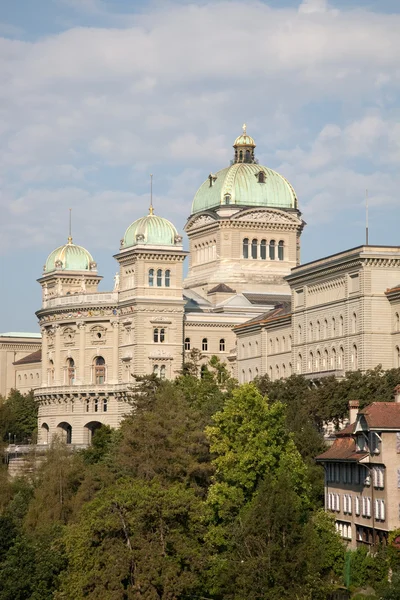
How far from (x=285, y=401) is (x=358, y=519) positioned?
41.1 meters

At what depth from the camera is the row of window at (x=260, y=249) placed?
195m

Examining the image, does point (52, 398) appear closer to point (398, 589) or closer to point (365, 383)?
point (365, 383)

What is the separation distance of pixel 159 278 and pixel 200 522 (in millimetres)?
84047

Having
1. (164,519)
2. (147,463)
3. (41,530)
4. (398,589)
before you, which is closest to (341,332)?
(147,463)

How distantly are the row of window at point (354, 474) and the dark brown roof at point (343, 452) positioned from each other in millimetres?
513

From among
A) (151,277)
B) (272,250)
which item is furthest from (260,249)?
(151,277)

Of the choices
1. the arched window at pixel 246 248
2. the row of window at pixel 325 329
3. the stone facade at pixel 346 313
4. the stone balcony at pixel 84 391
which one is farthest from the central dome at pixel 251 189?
the row of window at pixel 325 329

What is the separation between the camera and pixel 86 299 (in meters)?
182

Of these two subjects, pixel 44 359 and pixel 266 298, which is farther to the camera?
pixel 266 298

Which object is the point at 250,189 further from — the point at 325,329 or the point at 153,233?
the point at 325,329

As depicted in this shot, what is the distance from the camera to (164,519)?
9238cm

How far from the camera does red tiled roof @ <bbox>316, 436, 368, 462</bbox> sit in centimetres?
9450

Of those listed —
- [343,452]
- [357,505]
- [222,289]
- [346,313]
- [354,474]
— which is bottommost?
[357,505]

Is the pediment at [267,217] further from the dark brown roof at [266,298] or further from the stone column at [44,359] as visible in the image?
the stone column at [44,359]
